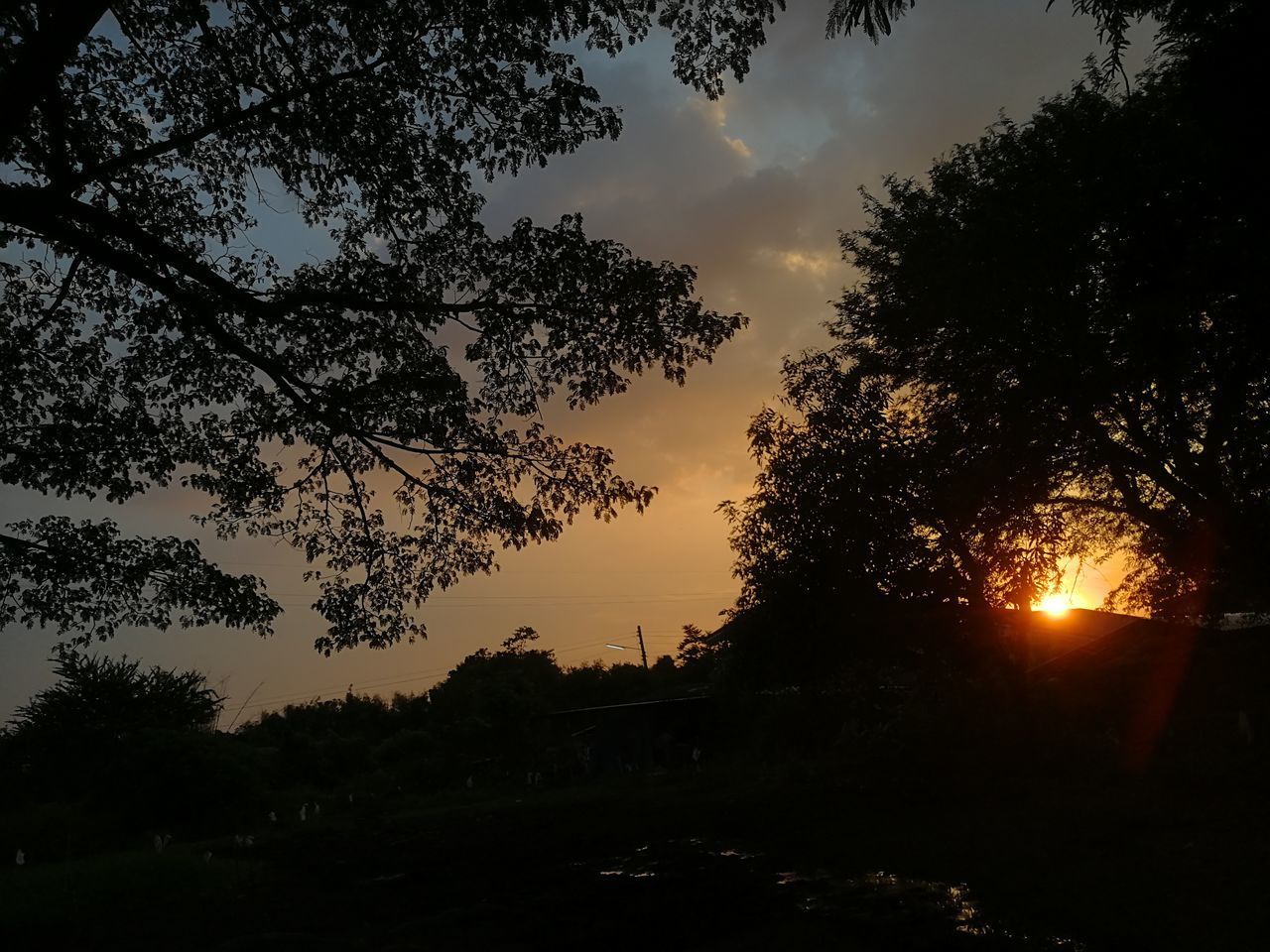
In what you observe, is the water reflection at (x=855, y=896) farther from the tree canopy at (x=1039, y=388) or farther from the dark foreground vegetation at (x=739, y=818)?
the tree canopy at (x=1039, y=388)

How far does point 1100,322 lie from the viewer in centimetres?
1289

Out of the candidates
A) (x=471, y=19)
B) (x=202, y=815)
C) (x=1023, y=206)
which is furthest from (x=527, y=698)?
(x=471, y=19)

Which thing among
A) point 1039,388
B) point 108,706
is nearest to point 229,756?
point 108,706

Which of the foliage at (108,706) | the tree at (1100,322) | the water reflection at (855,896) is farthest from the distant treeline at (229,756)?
the tree at (1100,322)

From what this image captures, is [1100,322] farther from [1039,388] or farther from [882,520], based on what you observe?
[882,520]

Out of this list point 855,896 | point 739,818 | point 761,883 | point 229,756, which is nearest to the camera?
point 855,896

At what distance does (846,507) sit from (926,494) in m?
1.50

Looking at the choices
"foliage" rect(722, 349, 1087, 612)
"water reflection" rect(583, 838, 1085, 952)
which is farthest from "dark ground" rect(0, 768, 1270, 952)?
"foliage" rect(722, 349, 1087, 612)

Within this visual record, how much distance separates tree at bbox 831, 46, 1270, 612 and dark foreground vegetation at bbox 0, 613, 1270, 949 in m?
3.77

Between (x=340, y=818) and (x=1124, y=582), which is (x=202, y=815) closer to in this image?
(x=340, y=818)

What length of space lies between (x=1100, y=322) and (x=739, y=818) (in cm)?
1025

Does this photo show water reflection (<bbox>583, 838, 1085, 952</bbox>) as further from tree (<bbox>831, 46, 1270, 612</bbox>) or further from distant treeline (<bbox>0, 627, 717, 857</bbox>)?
distant treeline (<bbox>0, 627, 717, 857</bbox>)

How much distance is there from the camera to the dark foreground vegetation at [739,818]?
734 centimetres

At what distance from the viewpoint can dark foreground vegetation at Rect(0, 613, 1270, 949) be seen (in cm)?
734
